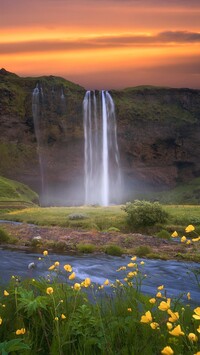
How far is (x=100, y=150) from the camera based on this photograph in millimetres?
129000

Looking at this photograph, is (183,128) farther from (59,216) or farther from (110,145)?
(59,216)

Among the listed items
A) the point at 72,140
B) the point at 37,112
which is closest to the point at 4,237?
the point at 72,140

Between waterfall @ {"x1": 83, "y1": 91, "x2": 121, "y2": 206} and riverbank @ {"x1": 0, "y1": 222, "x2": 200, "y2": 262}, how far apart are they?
86623 millimetres

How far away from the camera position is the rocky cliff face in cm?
13562

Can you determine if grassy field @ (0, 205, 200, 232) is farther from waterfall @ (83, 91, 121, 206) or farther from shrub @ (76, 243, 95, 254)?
waterfall @ (83, 91, 121, 206)

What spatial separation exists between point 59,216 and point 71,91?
89.8 m

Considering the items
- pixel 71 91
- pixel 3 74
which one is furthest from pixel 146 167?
pixel 3 74

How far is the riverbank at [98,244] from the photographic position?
29969mm

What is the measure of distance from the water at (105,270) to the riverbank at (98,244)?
6.15 feet

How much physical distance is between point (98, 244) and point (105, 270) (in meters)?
9.38

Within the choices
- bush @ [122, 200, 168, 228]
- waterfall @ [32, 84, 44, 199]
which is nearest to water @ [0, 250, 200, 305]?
bush @ [122, 200, 168, 228]

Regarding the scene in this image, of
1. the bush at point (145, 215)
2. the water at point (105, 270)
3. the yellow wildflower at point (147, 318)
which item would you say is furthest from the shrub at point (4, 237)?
the yellow wildflower at point (147, 318)

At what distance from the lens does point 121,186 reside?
138 meters

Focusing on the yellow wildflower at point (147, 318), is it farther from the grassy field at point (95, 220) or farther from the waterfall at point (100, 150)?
the waterfall at point (100, 150)
